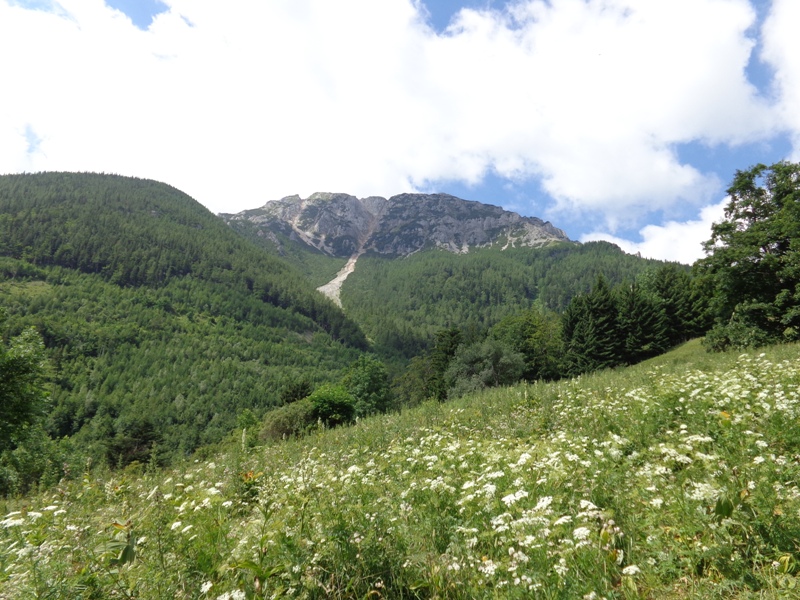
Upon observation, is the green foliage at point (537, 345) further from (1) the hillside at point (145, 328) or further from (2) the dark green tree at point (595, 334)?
(1) the hillside at point (145, 328)

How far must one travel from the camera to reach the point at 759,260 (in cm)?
2712


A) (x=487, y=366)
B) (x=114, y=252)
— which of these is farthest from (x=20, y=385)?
(x=114, y=252)

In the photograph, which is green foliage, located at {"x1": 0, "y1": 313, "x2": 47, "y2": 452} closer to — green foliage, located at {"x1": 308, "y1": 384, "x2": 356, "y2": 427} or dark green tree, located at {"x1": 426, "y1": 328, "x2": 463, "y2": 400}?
green foliage, located at {"x1": 308, "y1": 384, "x2": 356, "y2": 427}

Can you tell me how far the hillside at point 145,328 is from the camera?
90.9 metres

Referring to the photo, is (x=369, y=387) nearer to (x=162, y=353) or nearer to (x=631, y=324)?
(x=631, y=324)

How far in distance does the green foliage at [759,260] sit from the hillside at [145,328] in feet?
166

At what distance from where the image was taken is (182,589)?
3.24 meters

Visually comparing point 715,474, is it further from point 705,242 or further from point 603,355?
point 603,355

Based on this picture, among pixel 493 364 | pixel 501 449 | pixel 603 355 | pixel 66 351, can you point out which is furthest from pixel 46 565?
pixel 66 351

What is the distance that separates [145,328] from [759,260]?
154530mm

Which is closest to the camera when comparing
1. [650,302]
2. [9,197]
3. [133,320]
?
[650,302]

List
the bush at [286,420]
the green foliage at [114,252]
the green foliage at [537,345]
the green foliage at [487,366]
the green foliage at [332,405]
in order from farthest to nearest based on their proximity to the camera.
Result: the green foliage at [114,252] → the green foliage at [537,345] → the green foliage at [487,366] → the green foliage at [332,405] → the bush at [286,420]

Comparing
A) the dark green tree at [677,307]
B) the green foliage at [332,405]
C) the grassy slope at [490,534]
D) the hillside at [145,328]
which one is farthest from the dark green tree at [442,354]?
the grassy slope at [490,534]

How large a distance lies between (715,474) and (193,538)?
4976 mm
